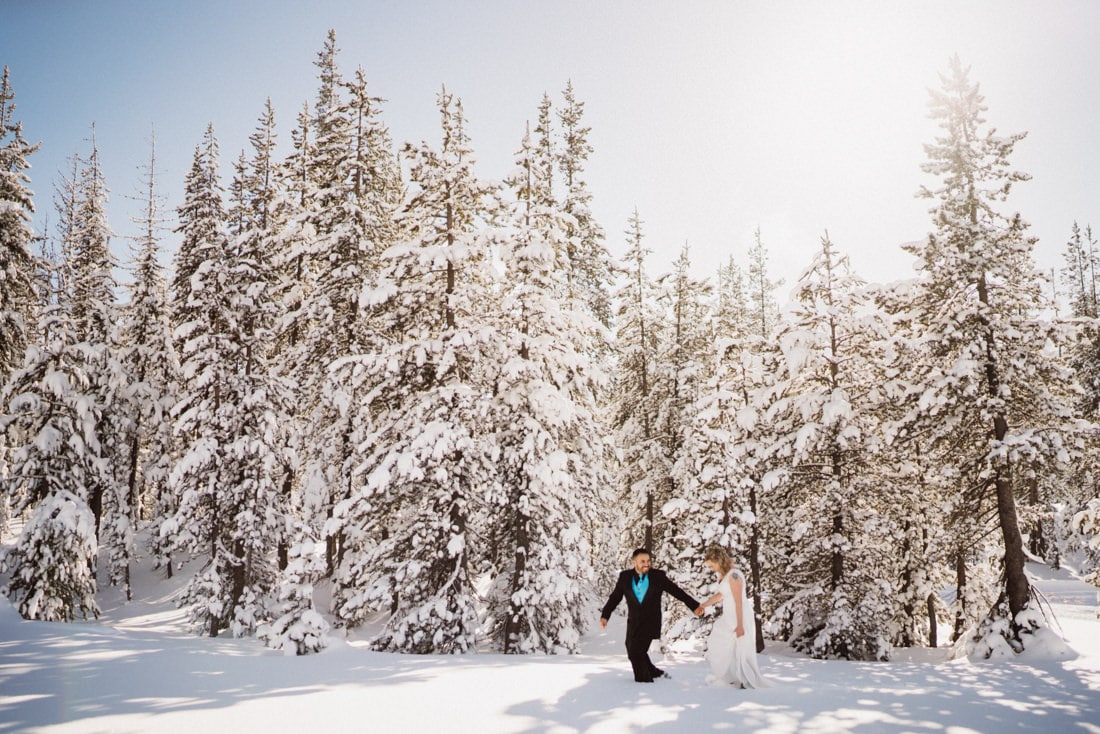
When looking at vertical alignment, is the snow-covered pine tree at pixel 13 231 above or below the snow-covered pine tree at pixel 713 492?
above

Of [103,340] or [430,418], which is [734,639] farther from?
[103,340]

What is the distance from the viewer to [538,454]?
15.2 meters

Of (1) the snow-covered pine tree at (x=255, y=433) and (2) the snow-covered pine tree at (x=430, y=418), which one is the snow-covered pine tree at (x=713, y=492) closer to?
(2) the snow-covered pine tree at (x=430, y=418)

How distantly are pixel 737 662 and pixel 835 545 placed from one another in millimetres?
10722

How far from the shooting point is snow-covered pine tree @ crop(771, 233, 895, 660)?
1705 centimetres

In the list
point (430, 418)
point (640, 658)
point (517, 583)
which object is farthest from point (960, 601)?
point (430, 418)

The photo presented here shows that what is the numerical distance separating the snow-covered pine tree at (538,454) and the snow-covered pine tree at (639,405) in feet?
26.2

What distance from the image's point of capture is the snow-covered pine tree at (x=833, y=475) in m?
17.0

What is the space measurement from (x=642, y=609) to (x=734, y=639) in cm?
142

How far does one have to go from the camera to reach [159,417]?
28859mm

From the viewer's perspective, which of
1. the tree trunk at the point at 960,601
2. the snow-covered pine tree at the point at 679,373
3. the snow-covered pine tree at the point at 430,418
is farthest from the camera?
the snow-covered pine tree at the point at 679,373

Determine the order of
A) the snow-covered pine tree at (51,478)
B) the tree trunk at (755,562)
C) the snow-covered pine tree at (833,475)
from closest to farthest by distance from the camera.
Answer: the snow-covered pine tree at (833,475)
the snow-covered pine tree at (51,478)
the tree trunk at (755,562)

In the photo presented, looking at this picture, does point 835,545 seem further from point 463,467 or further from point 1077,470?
point 463,467

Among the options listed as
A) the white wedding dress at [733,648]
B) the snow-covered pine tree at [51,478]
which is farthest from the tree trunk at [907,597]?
the snow-covered pine tree at [51,478]
